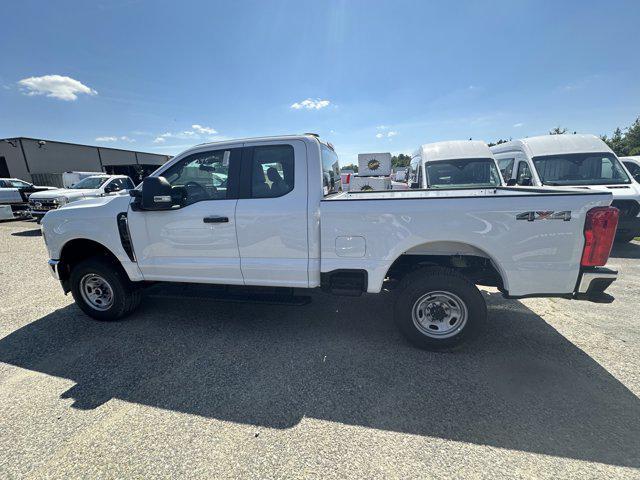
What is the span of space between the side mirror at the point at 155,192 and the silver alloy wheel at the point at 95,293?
1578 millimetres

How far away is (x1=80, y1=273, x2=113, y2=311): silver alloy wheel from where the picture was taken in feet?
13.0

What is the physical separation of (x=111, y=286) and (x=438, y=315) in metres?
3.89

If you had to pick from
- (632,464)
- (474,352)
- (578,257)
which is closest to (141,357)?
(474,352)

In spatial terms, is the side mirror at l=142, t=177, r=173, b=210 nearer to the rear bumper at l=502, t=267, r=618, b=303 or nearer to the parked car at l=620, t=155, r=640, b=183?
the rear bumper at l=502, t=267, r=618, b=303

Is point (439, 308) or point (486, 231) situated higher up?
point (486, 231)

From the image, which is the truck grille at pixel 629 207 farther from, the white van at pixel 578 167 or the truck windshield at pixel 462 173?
the truck windshield at pixel 462 173

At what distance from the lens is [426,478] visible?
1.84 m

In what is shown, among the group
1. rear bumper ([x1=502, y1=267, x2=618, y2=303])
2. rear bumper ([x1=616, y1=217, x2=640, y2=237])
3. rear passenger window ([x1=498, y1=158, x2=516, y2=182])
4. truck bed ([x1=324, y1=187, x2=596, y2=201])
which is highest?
rear passenger window ([x1=498, y1=158, x2=516, y2=182])

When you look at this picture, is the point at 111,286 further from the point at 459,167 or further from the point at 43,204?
the point at 43,204

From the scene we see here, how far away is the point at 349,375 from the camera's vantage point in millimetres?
2811

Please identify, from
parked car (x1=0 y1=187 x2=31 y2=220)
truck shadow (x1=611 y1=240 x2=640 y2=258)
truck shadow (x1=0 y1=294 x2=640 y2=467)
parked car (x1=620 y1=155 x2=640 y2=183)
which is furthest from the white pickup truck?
parked car (x1=0 y1=187 x2=31 y2=220)

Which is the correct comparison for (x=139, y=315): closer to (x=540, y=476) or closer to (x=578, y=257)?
(x=540, y=476)

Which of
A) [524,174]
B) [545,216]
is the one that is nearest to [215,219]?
[545,216]

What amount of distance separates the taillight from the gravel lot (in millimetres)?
1053
